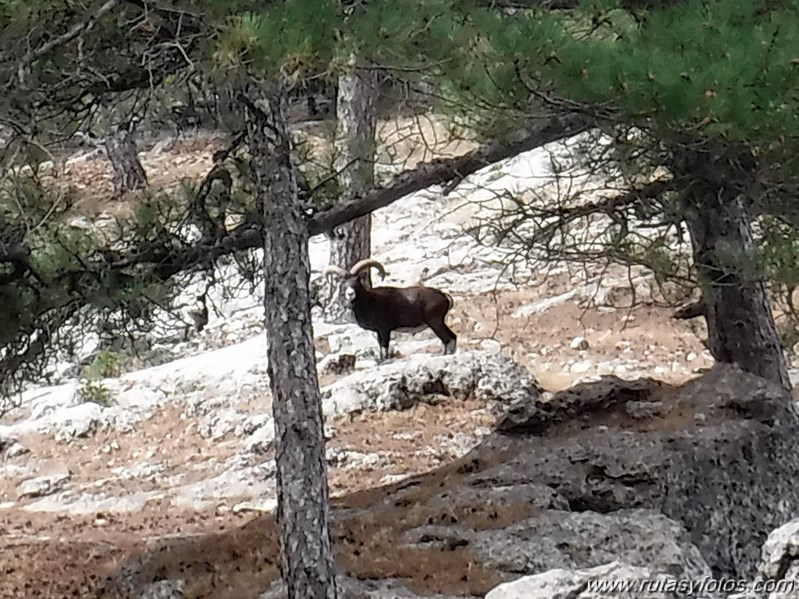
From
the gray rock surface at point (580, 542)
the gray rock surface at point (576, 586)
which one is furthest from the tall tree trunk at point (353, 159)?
the gray rock surface at point (576, 586)

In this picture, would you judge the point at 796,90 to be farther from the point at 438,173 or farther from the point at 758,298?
the point at 758,298

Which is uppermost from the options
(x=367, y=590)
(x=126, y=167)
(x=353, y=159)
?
(x=126, y=167)

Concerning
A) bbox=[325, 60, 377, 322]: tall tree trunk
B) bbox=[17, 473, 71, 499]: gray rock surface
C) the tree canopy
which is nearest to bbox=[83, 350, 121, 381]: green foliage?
bbox=[17, 473, 71, 499]: gray rock surface

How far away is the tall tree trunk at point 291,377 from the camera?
4645 millimetres

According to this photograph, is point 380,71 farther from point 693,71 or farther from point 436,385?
point 436,385

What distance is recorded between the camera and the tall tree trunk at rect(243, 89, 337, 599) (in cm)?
464

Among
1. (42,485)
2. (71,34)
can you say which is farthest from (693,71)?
(42,485)

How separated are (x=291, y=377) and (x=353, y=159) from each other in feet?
→ 6.73

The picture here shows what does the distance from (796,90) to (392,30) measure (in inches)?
61.5

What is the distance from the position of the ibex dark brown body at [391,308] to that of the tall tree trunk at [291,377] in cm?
652

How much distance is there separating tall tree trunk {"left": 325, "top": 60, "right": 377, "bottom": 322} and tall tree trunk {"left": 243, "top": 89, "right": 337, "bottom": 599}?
90cm

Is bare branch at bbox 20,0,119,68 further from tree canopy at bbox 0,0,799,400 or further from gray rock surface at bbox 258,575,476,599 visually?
gray rock surface at bbox 258,575,476,599

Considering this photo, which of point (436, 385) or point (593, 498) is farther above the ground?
point (436, 385)

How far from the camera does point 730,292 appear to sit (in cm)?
761
